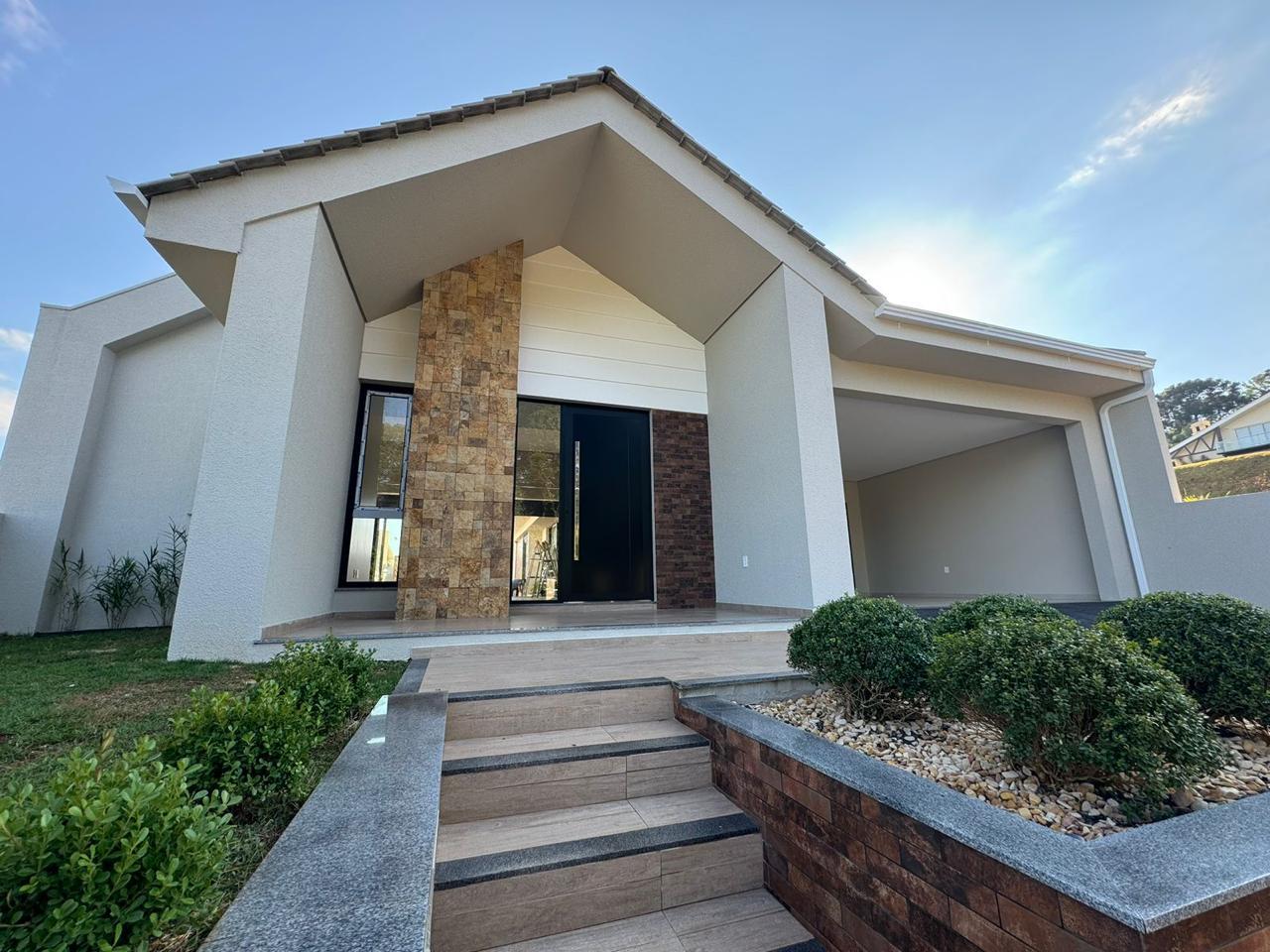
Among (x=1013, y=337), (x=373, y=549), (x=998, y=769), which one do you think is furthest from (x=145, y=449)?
(x=1013, y=337)

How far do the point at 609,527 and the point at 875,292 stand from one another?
4.66 meters

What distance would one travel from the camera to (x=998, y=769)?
71.7 inches

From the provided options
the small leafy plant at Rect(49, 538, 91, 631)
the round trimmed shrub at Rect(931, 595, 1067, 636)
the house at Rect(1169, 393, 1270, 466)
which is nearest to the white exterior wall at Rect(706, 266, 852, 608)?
the round trimmed shrub at Rect(931, 595, 1067, 636)

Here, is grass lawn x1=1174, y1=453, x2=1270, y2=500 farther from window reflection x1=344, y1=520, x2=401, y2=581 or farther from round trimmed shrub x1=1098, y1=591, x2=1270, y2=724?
window reflection x1=344, y1=520, x2=401, y2=581

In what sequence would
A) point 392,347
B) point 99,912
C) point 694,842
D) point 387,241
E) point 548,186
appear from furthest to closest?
1. point 392,347
2. point 548,186
3. point 387,241
4. point 694,842
5. point 99,912

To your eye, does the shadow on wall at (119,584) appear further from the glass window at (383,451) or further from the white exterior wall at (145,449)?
the glass window at (383,451)

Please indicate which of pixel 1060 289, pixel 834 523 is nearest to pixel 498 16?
pixel 834 523

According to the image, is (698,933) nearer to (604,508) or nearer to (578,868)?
(578,868)

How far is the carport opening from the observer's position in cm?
881

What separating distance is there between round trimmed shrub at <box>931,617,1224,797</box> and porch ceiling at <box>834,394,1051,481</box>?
20.3 ft

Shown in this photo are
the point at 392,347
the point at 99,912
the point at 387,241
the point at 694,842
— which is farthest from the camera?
the point at 392,347

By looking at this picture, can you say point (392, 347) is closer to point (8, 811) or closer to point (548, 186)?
point (548, 186)

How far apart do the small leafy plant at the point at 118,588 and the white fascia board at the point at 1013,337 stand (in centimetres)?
Answer: 971

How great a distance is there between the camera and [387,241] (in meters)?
5.40
